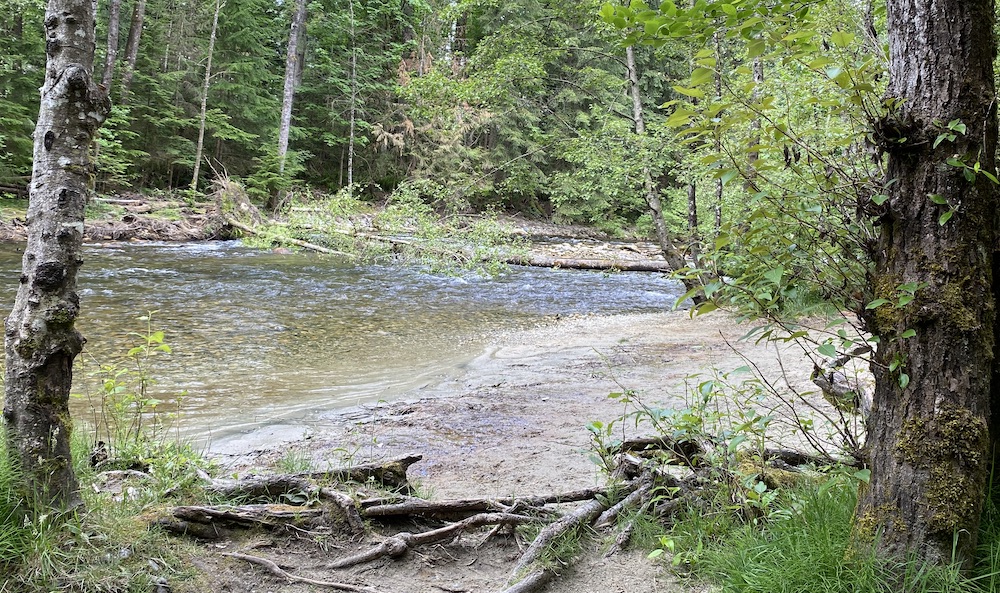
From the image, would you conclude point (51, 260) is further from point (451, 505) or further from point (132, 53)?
point (132, 53)

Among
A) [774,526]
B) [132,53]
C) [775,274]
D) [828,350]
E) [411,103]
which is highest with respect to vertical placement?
[132,53]

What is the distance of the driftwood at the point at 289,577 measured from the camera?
8.71ft

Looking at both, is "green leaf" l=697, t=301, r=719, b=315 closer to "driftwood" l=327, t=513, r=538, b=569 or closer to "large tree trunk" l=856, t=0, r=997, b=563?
"large tree trunk" l=856, t=0, r=997, b=563

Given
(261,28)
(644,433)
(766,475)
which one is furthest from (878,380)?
(261,28)

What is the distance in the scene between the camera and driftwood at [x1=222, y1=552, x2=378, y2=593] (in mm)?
2654

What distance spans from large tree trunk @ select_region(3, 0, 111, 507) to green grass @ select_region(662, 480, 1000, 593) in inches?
104

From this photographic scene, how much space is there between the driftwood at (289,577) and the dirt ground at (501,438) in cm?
4

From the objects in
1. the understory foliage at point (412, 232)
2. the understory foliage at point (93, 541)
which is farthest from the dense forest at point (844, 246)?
the understory foliage at point (412, 232)

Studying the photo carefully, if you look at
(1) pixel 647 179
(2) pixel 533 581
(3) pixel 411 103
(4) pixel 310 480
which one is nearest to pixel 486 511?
(2) pixel 533 581

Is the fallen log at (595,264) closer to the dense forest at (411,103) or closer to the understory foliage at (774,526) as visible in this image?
the dense forest at (411,103)

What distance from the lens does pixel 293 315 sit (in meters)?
11.3

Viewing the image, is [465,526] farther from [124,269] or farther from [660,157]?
[124,269]

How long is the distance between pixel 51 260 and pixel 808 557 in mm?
3167

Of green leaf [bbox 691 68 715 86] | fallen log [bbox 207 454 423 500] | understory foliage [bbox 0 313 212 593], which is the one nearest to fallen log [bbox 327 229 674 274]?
fallen log [bbox 207 454 423 500]
